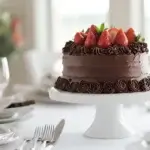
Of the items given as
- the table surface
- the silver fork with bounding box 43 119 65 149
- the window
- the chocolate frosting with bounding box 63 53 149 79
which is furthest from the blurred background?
the silver fork with bounding box 43 119 65 149

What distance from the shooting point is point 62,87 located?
1272 mm

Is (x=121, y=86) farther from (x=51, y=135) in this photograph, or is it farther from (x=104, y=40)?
(x=51, y=135)

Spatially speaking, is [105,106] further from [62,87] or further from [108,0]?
[108,0]

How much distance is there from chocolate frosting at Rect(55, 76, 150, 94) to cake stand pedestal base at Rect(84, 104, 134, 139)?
0.05 m

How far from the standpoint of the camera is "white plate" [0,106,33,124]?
131cm

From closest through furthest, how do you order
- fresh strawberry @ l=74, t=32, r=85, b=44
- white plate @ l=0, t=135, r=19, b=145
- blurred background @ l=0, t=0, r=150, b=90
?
white plate @ l=0, t=135, r=19, b=145, fresh strawberry @ l=74, t=32, r=85, b=44, blurred background @ l=0, t=0, r=150, b=90

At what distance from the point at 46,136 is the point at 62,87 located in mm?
227

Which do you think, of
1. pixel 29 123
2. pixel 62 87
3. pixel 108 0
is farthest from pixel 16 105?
pixel 108 0

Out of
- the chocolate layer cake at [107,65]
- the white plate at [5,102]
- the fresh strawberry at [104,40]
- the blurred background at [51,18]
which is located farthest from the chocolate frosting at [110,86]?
the blurred background at [51,18]

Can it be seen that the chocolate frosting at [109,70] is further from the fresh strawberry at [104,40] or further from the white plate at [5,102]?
the white plate at [5,102]

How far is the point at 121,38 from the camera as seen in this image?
121cm

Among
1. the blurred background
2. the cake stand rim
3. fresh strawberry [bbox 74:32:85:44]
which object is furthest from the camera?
the blurred background

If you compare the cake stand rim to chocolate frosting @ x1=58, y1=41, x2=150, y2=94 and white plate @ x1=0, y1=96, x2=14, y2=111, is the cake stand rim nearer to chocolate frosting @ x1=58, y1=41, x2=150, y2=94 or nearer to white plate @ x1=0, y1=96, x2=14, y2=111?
chocolate frosting @ x1=58, y1=41, x2=150, y2=94

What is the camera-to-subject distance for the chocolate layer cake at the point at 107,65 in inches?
47.4
